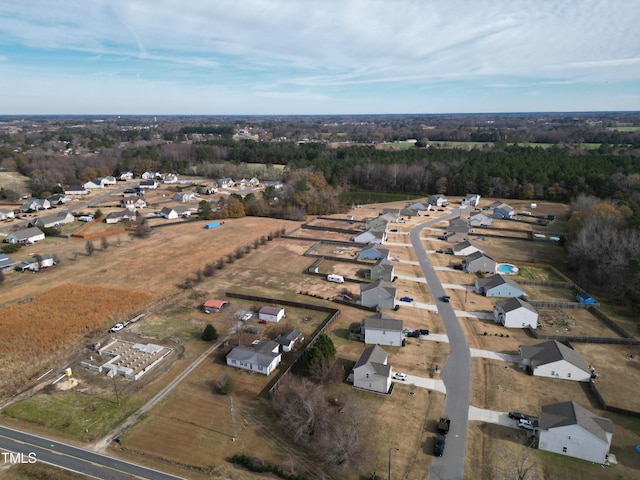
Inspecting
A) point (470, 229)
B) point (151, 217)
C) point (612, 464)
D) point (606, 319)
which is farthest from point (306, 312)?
point (151, 217)

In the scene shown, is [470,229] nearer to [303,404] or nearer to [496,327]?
[496,327]

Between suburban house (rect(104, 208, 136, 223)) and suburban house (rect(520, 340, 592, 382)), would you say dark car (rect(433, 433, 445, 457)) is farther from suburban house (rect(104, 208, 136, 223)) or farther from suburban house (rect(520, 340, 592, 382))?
suburban house (rect(104, 208, 136, 223))

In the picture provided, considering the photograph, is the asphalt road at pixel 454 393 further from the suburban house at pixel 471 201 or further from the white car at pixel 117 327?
the suburban house at pixel 471 201

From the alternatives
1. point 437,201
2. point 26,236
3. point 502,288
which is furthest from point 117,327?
point 437,201

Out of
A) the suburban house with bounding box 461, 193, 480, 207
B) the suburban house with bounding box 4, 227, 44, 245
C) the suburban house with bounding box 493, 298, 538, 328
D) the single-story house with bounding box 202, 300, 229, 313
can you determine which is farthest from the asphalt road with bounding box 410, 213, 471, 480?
the suburban house with bounding box 4, 227, 44, 245

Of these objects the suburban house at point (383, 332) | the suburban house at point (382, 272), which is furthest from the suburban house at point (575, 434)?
the suburban house at point (382, 272)

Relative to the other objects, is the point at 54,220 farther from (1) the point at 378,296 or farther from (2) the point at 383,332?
→ (2) the point at 383,332
